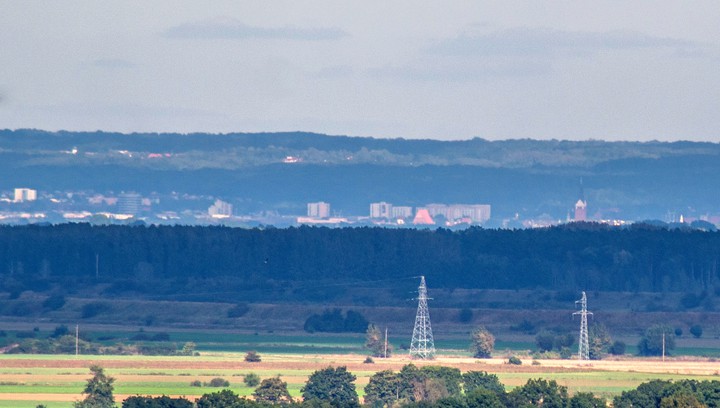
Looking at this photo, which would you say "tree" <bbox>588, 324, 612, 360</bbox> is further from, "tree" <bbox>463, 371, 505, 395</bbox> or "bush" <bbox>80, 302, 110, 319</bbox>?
"bush" <bbox>80, 302, 110, 319</bbox>

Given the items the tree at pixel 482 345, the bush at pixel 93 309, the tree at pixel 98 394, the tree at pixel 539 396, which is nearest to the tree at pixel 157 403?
the tree at pixel 98 394

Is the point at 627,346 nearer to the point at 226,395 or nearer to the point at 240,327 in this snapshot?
the point at 240,327

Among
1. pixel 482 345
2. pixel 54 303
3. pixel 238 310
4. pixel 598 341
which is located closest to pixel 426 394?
pixel 482 345

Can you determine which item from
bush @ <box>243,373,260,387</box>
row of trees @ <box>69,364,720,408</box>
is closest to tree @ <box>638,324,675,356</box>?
bush @ <box>243,373,260,387</box>

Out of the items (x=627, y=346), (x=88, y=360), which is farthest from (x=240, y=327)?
(x=88, y=360)

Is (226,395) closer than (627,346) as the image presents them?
Yes
